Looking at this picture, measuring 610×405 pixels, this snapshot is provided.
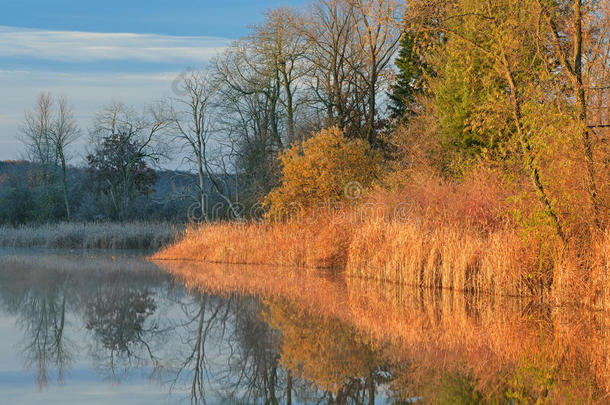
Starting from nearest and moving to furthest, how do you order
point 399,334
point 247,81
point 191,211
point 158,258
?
point 399,334 → point 158,258 → point 247,81 → point 191,211

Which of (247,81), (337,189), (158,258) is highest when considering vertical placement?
(247,81)

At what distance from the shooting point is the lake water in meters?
7.09

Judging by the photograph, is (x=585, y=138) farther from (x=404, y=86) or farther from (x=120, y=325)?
(x=404, y=86)

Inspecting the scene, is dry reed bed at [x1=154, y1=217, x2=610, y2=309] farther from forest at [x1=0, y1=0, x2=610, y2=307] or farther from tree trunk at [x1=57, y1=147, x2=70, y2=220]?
tree trunk at [x1=57, y1=147, x2=70, y2=220]

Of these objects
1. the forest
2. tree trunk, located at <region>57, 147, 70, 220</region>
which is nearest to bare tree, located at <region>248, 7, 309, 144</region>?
the forest

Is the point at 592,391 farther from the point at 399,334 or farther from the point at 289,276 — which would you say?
the point at 289,276

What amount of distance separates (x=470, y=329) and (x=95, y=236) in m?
26.4

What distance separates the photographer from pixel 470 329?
10664 mm

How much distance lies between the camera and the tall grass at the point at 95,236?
109 ft

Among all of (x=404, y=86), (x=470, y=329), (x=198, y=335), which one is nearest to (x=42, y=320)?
(x=198, y=335)

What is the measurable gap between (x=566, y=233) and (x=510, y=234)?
1.81m

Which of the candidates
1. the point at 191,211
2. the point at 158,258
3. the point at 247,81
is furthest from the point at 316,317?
the point at 191,211

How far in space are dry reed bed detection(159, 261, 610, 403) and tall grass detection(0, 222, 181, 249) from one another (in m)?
16.3

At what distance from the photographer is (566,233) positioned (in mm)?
12820
